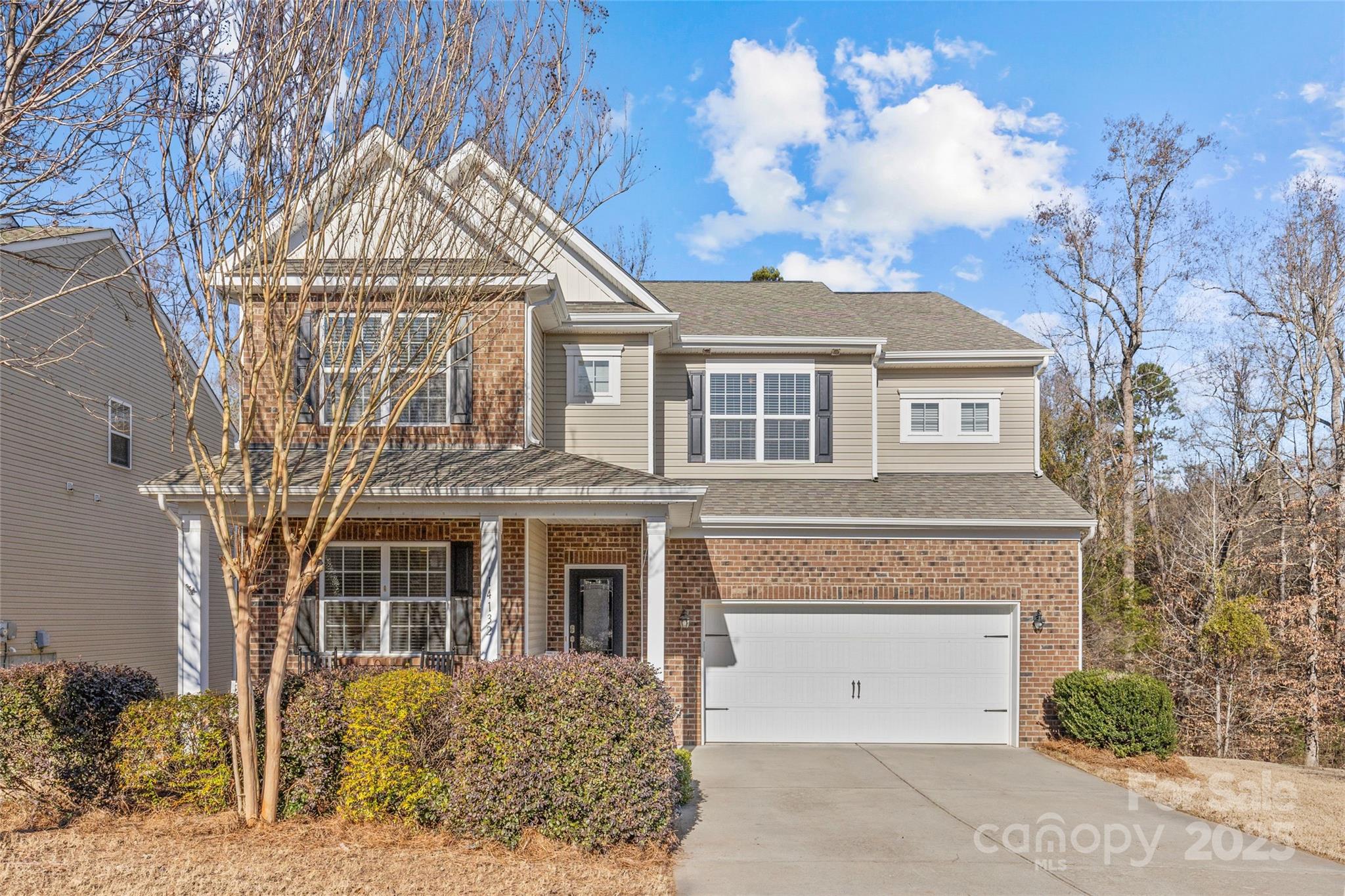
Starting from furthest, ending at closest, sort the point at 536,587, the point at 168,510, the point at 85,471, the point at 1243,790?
the point at 85,471
the point at 536,587
the point at 1243,790
the point at 168,510

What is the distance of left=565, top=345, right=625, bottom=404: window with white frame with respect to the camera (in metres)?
12.1

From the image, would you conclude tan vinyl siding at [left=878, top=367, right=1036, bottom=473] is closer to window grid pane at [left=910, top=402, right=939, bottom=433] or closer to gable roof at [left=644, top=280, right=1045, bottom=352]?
window grid pane at [left=910, top=402, right=939, bottom=433]

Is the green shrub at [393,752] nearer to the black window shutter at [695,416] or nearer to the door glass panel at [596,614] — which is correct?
the door glass panel at [596,614]

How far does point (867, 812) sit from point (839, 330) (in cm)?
704

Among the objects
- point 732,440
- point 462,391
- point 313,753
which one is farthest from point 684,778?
point 732,440

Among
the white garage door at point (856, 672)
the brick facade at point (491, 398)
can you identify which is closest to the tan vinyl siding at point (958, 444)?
the white garage door at point (856, 672)

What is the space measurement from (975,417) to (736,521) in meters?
4.53

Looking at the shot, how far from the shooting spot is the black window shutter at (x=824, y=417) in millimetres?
12820

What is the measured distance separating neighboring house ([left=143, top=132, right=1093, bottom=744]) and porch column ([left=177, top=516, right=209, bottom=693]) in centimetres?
38

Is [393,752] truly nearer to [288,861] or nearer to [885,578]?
[288,861]

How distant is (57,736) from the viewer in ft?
23.1

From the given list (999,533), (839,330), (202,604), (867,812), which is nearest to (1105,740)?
(999,533)

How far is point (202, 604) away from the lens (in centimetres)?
895

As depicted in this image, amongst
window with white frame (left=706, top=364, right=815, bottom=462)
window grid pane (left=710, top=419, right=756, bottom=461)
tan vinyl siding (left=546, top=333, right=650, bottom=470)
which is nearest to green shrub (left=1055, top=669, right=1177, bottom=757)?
window with white frame (left=706, top=364, right=815, bottom=462)
